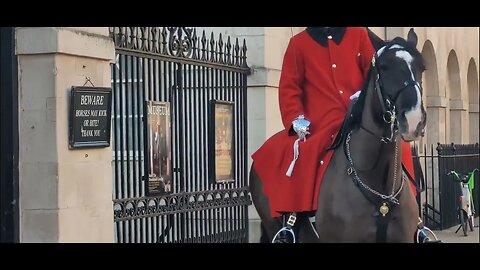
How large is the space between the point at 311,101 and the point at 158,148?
9.64 ft

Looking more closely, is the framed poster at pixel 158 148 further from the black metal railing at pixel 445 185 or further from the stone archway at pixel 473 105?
the stone archway at pixel 473 105

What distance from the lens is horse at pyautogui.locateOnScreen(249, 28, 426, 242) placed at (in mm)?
6512

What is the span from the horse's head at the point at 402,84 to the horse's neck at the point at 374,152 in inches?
7.3

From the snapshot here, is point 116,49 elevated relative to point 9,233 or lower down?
elevated

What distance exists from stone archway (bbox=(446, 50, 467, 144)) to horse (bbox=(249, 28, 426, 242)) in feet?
65.8

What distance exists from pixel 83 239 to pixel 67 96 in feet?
4.25

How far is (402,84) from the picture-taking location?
6406mm

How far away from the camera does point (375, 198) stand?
22.2 ft

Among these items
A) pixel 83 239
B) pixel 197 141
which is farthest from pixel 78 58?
pixel 197 141

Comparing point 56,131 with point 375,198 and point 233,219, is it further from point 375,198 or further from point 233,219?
point 233,219

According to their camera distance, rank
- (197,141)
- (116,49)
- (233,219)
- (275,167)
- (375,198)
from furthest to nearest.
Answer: (233,219), (197,141), (116,49), (275,167), (375,198)

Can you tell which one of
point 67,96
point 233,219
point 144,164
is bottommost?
point 233,219

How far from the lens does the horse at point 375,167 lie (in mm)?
6512

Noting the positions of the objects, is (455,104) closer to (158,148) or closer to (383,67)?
(158,148)
